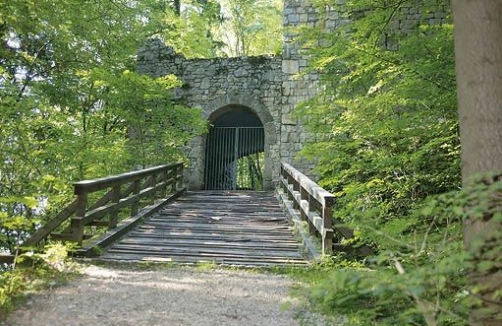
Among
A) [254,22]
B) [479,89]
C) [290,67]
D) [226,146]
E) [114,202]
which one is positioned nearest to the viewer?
A: [479,89]

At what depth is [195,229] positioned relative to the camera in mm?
6062

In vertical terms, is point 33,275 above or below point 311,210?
below

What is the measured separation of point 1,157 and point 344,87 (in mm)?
4518

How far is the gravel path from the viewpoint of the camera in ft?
8.84

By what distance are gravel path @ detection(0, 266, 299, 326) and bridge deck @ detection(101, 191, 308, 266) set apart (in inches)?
26.3

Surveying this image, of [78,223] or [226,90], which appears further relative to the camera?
[226,90]

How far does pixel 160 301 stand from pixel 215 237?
2565mm

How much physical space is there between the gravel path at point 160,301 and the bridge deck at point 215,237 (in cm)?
67

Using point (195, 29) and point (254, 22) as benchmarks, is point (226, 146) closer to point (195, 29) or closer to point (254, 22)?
point (195, 29)

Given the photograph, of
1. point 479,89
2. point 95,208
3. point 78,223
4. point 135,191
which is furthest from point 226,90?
point 479,89

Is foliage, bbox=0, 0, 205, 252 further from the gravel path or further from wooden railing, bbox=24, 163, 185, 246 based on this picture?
the gravel path

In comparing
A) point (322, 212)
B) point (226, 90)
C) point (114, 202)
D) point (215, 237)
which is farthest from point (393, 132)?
point (226, 90)

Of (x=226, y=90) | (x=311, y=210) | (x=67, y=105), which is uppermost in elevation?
(x=226, y=90)

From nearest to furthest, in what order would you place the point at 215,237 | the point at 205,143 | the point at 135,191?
the point at 215,237, the point at 135,191, the point at 205,143
